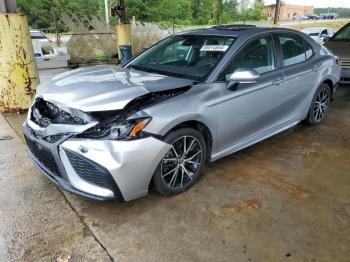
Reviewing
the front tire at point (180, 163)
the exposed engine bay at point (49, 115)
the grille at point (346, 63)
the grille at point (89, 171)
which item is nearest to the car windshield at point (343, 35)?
the grille at point (346, 63)

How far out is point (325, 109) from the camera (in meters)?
5.27

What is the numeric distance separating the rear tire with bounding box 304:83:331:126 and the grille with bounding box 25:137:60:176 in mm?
3682

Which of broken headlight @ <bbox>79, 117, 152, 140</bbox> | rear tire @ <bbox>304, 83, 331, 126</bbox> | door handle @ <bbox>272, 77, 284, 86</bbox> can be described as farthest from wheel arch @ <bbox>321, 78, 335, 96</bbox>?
broken headlight @ <bbox>79, 117, 152, 140</bbox>

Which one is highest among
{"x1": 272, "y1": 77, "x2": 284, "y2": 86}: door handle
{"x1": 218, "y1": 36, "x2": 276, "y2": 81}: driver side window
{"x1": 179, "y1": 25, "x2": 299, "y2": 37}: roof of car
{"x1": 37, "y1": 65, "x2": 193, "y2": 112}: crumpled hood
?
{"x1": 179, "y1": 25, "x2": 299, "y2": 37}: roof of car

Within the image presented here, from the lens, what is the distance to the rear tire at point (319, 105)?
4891mm

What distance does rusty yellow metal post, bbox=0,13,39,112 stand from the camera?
214 inches

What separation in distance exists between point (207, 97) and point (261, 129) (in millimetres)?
1086

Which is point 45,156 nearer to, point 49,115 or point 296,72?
point 49,115

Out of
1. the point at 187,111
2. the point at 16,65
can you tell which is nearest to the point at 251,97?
the point at 187,111

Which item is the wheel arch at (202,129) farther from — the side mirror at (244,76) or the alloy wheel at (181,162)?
the side mirror at (244,76)

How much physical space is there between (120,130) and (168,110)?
0.46m

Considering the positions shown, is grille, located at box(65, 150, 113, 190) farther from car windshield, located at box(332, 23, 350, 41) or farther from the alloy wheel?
car windshield, located at box(332, 23, 350, 41)

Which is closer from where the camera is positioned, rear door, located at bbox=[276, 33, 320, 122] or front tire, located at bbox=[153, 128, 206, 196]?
front tire, located at bbox=[153, 128, 206, 196]

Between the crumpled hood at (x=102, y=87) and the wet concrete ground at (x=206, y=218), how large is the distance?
965mm
